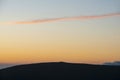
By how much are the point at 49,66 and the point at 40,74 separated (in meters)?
2.01

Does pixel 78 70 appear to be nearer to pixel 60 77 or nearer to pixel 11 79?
pixel 60 77

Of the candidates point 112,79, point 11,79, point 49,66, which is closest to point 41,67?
point 49,66

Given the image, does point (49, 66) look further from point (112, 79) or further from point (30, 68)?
point (112, 79)

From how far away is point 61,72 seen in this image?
54469mm

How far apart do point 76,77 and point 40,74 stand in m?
4.41

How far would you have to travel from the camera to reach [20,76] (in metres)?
53.3

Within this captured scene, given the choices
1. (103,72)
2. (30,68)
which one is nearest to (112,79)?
(103,72)

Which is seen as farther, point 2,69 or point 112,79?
point 2,69

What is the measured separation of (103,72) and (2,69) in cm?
1262

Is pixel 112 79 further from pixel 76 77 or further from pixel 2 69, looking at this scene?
pixel 2 69

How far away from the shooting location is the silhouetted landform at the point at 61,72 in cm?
5316

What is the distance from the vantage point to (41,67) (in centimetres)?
5588

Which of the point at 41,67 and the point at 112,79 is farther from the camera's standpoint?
the point at 41,67

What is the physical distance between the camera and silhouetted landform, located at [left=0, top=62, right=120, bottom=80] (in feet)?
174
